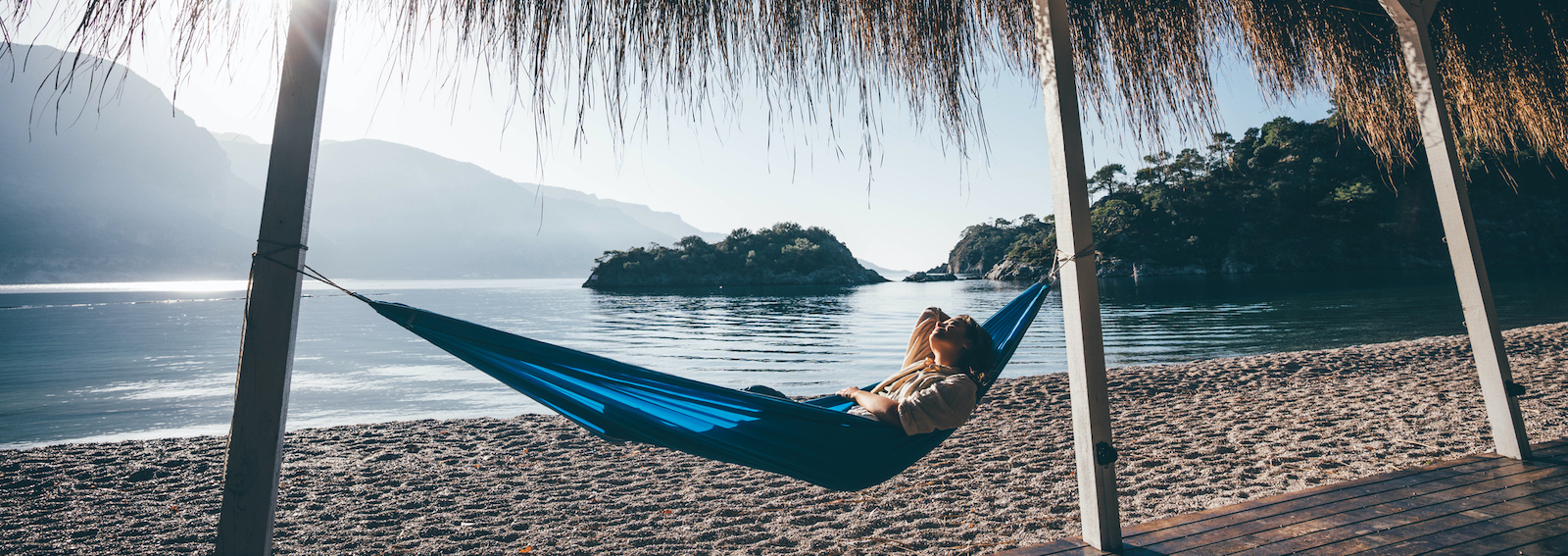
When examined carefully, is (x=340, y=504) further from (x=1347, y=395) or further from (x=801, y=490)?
(x=1347, y=395)

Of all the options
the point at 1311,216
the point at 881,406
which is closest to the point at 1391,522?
the point at 881,406

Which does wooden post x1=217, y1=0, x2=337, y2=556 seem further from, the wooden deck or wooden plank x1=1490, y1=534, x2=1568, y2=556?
wooden plank x1=1490, y1=534, x2=1568, y2=556

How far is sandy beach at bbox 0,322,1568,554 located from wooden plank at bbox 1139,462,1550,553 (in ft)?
2.09

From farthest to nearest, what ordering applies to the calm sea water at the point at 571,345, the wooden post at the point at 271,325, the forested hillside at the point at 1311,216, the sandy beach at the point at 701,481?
the forested hillside at the point at 1311,216, the calm sea water at the point at 571,345, the sandy beach at the point at 701,481, the wooden post at the point at 271,325

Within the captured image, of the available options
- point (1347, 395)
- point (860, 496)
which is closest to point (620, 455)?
point (860, 496)

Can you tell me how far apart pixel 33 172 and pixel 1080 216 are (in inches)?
4832

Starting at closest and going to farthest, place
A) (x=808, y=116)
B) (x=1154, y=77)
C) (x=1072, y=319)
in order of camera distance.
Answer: (x=1072, y=319)
(x=808, y=116)
(x=1154, y=77)

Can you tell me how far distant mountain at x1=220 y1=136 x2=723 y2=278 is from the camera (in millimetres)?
123500

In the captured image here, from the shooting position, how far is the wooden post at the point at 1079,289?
4.86 ft

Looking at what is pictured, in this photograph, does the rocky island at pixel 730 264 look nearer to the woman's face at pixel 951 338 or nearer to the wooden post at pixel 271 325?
the woman's face at pixel 951 338

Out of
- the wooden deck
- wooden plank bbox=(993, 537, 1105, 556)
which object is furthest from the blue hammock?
the wooden deck

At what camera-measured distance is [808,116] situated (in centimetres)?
202

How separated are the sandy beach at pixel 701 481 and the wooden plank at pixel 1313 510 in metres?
0.64

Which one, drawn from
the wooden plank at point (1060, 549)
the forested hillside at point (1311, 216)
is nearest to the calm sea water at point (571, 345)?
the wooden plank at point (1060, 549)
